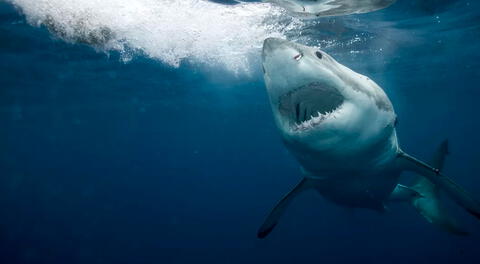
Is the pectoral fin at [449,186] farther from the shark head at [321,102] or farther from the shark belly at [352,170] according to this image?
the shark head at [321,102]

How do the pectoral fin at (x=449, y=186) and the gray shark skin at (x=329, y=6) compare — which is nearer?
the pectoral fin at (x=449, y=186)

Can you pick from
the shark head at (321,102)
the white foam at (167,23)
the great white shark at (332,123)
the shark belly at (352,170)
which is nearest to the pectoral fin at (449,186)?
the great white shark at (332,123)

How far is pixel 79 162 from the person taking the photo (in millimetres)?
120188

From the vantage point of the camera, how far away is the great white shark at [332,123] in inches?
135

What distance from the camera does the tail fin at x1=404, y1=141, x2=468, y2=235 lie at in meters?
7.35

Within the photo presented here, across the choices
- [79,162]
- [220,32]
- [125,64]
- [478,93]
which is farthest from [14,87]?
[79,162]

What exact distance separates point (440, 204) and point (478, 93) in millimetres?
43437

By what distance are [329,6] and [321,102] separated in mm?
6709

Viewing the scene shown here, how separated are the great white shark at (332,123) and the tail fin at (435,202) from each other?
2.10m

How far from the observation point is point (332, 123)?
12.5 feet

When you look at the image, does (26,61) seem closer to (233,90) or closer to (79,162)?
(233,90)

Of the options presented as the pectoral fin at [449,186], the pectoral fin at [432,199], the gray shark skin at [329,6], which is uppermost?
the gray shark skin at [329,6]

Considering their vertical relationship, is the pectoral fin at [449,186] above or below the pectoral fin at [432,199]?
above

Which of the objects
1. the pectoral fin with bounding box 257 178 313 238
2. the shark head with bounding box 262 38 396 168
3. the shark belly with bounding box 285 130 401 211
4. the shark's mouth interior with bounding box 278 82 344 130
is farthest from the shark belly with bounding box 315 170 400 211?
the shark's mouth interior with bounding box 278 82 344 130
